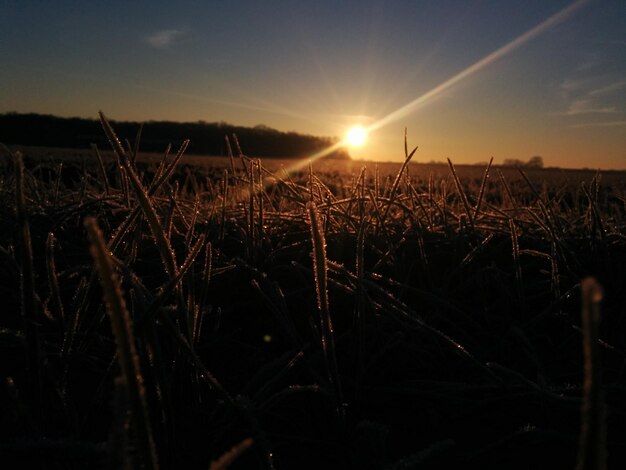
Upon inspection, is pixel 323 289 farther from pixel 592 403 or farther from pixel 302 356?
pixel 592 403

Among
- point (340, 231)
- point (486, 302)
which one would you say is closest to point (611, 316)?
point (486, 302)

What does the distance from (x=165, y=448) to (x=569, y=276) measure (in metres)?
0.98

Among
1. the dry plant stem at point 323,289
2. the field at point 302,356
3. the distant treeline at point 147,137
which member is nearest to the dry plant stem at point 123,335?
the field at point 302,356

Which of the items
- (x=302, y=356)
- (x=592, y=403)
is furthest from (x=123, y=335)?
(x=302, y=356)

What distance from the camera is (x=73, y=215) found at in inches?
59.7

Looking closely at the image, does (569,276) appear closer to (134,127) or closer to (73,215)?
(73,215)

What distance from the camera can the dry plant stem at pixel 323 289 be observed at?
588 mm

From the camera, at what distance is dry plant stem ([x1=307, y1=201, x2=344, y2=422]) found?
588 millimetres

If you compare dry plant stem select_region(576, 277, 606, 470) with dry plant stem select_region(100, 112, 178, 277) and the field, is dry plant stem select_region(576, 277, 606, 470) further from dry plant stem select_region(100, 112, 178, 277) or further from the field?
dry plant stem select_region(100, 112, 178, 277)

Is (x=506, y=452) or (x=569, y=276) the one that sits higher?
(x=569, y=276)

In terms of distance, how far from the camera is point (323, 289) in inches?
26.0

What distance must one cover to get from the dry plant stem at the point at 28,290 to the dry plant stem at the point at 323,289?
0.31 m

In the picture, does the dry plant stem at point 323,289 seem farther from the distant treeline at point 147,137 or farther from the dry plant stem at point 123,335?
the distant treeline at point 147,137

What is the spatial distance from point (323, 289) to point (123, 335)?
33cm
